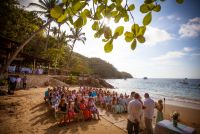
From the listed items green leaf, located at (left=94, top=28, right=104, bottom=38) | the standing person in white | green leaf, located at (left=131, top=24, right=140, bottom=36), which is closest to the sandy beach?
the standing person in white

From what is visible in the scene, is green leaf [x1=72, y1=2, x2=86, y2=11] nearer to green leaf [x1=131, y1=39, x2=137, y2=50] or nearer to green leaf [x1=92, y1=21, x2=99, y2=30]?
green leaf [x1=92, y1=21, x2=99, y2=30]

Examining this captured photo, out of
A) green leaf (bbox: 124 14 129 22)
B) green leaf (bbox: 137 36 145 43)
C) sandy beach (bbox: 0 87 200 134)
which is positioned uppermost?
green leaf (bbox: 124 14 129 22)

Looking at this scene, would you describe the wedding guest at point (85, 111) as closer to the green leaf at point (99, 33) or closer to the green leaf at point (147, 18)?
the green leaf at point (99, 33)

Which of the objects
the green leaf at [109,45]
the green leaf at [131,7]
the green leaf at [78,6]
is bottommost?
the green leaf at [109,45]

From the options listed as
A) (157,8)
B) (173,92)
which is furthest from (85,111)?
(173,92)

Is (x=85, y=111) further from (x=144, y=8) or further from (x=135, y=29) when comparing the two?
(x=144, y=8)

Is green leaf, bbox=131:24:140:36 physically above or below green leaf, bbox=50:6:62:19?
below

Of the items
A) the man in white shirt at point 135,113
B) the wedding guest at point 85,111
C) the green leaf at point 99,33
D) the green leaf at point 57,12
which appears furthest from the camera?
the wedding guest at point 85,111

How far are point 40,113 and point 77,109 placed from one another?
2432 mm

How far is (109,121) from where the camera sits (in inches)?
334

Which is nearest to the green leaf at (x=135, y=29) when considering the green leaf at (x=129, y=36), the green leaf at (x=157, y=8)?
the green leaf at (x=129, y=36)

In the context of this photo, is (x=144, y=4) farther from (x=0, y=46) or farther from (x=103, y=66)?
(x=103, y=66)

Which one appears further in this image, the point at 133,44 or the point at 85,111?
the point at 85,111

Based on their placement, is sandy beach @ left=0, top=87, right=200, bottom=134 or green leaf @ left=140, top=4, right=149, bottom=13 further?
sandy beach @ left=0, top=87, right=200, bottom=134
